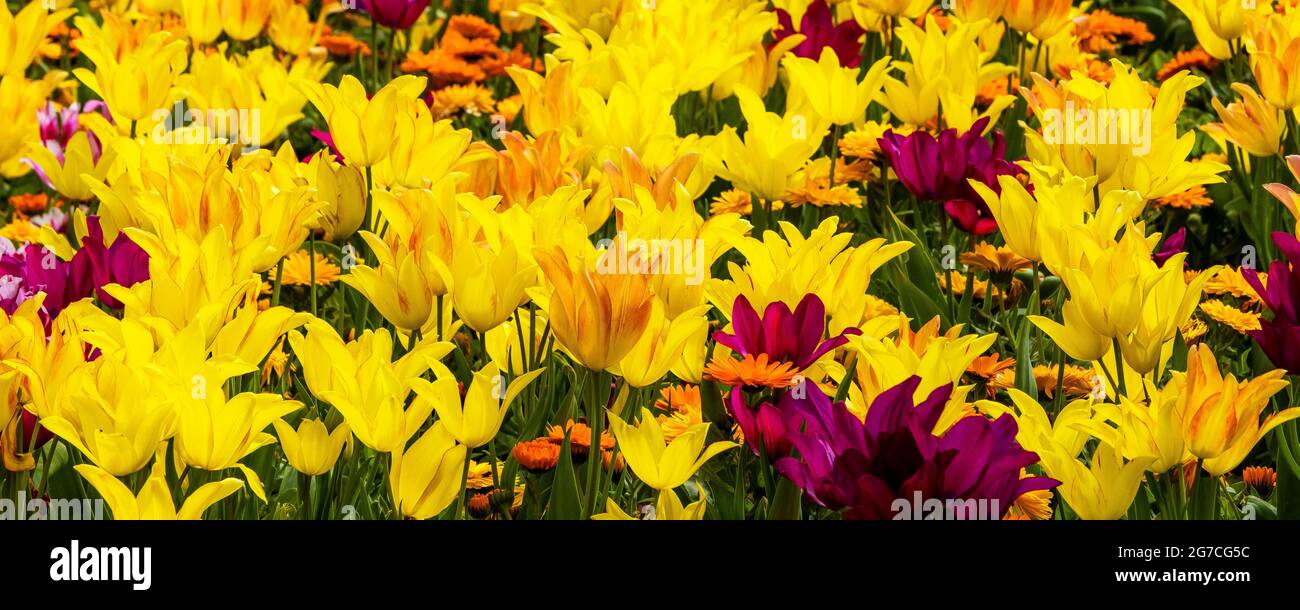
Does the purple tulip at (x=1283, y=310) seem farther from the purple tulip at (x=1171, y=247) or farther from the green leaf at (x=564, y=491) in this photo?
the green leaf at (x=564, y=491)

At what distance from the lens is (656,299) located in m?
2.06

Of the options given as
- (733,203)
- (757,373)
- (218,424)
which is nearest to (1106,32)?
(733,203)

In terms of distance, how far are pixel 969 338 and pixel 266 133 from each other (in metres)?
1.92

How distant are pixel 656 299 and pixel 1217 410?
2.29ft

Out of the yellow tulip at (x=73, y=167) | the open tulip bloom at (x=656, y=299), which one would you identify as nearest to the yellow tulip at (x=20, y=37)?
the open tulip bloom at (x=656, y=299)

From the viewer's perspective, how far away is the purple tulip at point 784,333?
7.02 ft

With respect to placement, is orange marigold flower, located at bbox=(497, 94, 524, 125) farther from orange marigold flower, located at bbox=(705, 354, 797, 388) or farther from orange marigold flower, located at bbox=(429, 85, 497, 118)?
orange marigold flower, located at bbox=(705, 354, 797, 388)

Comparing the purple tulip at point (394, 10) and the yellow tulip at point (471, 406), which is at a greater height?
the purple tulip at point (394, 10)

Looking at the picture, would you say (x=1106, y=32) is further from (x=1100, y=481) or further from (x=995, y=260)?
(x=1100, y=481)

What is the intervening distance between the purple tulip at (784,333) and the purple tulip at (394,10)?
73.6 inches

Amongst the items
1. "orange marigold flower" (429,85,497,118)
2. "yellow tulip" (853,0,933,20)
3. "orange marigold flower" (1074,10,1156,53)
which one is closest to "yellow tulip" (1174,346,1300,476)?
"yellow tulip" (853,0,933,20)

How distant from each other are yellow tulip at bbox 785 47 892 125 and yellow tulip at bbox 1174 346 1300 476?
1.34m

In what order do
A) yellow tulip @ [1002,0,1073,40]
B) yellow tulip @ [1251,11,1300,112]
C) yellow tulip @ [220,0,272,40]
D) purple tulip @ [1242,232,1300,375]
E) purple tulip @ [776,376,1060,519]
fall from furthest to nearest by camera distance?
yellow tulip @ [220,0,272,40]
yellow tulip @ [1002,0,1073,40]
yellow tulip @ [1251,11,1300,112]
purple tulip @ [1242,232,1300,375]
purple tulip @ [776,376,1060,519]

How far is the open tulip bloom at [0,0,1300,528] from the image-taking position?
1.93 metres
